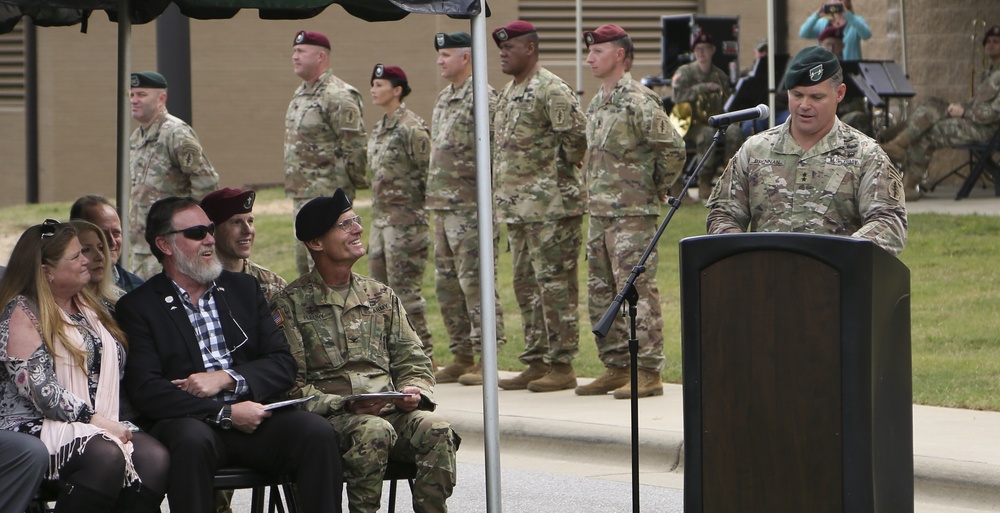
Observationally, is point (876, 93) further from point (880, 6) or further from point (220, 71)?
point (220, 71)

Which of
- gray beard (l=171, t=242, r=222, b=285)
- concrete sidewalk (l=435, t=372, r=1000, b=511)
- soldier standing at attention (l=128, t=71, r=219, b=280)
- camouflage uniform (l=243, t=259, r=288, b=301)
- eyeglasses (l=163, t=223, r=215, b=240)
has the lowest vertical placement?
concrete sidewalk (l=435, t=372, r=1000, b=511)

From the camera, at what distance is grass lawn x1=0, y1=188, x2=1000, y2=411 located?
9.15 metres

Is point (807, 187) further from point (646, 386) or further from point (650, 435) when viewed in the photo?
point (646, 386)

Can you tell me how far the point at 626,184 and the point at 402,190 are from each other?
1967 millimetres

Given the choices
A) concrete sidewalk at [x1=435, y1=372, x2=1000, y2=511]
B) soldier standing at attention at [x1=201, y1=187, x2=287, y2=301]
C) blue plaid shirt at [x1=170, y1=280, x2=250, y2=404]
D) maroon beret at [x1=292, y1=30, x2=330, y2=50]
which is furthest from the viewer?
maroon beret at [x1=292, y1=30, x2=330, y2=50]

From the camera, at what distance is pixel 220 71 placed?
2266cm

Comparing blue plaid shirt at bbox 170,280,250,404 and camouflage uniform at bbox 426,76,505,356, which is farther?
camouflage uniform at bbox 426,76,505,356

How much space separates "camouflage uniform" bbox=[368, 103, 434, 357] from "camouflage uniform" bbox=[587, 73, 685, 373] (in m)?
1.62

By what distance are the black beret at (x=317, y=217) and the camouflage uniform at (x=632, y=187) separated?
126 inches

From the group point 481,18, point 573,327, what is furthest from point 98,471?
point 573,327

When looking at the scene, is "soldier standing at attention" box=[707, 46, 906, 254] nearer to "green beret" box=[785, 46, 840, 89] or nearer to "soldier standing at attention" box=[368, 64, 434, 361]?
"green beret" box=[785, 46, 840, 89]

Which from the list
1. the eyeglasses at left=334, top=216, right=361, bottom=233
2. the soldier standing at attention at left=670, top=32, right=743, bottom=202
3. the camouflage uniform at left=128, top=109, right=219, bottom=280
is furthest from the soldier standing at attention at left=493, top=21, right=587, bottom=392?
the soldier standing at attention at left=670, top=32, right=743, bottom=202

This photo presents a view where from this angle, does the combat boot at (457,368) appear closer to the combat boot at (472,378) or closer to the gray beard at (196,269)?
the combat boot at (472,378)

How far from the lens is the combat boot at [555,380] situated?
934cm
